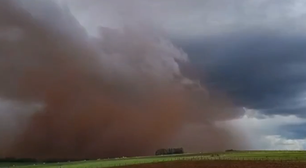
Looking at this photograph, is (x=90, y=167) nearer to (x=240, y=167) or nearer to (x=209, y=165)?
(x=209, y=165)

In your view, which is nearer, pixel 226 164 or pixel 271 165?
pixel 271 165

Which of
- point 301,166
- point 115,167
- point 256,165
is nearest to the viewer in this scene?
point 301,166

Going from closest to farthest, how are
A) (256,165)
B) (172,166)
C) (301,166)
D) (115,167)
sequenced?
(301,166) < (256,165) < (172,166) < (115,167)

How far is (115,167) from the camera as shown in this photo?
15712 centimetres

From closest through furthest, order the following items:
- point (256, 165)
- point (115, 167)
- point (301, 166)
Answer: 1. point (301, 166)
2. point (256, 165)
3. point (115, 167)

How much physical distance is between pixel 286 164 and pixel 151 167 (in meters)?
51.7

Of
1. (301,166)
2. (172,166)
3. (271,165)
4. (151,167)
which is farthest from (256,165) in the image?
(151,167)

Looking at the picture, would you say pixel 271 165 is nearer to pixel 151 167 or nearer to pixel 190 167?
pixel 190 167

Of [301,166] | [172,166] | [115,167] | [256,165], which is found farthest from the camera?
[115,167]

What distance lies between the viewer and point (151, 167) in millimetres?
151000

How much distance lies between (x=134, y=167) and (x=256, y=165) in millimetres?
49024

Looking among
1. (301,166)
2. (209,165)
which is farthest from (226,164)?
(301,166)

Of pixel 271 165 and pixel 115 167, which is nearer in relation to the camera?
pixel 271 165

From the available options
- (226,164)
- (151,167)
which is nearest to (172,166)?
(151,167)
